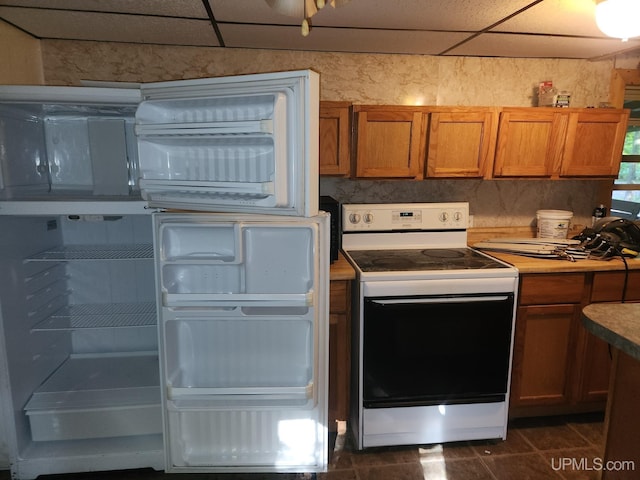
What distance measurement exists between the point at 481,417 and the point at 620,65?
2.40 metres

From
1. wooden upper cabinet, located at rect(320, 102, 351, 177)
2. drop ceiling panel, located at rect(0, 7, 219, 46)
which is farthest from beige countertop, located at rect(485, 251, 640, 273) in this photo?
drop ceiling panel, located at rect(0, 7, 219, 46)

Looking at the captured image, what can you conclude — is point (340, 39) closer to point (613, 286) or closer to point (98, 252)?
point (98, 252)

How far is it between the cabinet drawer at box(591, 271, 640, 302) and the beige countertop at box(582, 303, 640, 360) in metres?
0.93

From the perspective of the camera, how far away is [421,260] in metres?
2.17

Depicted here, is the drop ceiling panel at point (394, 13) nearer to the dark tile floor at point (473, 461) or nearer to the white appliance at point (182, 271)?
the white appliance at point (182, 271)

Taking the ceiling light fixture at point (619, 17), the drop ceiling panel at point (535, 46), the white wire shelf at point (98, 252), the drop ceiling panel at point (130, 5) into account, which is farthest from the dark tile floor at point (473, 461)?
the drop ceiling panel at point (130, 5)

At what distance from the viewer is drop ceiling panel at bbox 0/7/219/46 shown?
1.83 metres

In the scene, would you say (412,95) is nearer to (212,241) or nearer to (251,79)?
(251,79)

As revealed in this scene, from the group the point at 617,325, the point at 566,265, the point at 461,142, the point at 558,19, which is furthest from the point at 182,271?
the point at 558,19

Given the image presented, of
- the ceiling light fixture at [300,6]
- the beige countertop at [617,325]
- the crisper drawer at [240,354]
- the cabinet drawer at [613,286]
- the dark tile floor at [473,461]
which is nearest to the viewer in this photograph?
the beige countertop at [617,325]

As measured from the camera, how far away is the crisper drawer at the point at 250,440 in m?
1.78

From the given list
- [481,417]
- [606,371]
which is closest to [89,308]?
[481,417]

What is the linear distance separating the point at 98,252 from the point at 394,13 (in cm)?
187

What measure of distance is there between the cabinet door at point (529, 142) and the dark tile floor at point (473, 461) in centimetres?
145
